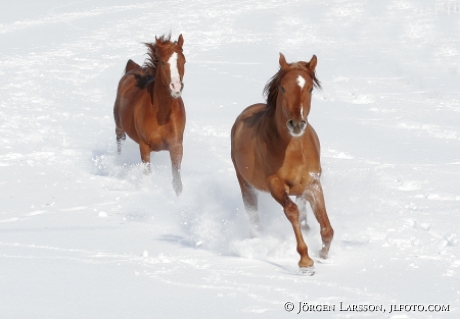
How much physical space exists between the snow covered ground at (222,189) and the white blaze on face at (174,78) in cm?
121

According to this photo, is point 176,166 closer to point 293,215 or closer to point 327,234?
point 293,215

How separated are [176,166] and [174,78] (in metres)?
1.13

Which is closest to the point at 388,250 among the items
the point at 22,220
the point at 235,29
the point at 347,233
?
the point at 347,233

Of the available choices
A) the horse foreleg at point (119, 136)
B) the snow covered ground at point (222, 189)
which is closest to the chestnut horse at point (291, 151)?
the snow covered ground at point (222, 189)

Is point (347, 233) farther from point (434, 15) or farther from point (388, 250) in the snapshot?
point (434, 15)

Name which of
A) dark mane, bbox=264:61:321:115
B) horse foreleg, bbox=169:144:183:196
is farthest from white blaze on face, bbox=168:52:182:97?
dark mane, bbox=264:61:321:115

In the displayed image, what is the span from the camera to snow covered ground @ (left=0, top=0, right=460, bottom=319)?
4.98 metres

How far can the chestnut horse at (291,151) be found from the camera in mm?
5449

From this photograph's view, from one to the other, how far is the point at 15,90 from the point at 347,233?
11.3 m

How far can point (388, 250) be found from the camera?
5.96 m

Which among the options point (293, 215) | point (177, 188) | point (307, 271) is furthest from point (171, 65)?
point (307, 271)

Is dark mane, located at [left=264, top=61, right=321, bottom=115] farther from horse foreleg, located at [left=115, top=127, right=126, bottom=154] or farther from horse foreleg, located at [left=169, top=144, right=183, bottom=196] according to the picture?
horse foreleg, located at [left=115, top=127, right=126, bottom=154]

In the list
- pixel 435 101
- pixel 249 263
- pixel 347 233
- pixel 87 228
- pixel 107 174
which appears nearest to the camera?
pixel 249 263

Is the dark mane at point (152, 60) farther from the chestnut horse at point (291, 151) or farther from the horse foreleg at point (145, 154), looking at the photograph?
the chestnut horse at point (291, 151)
